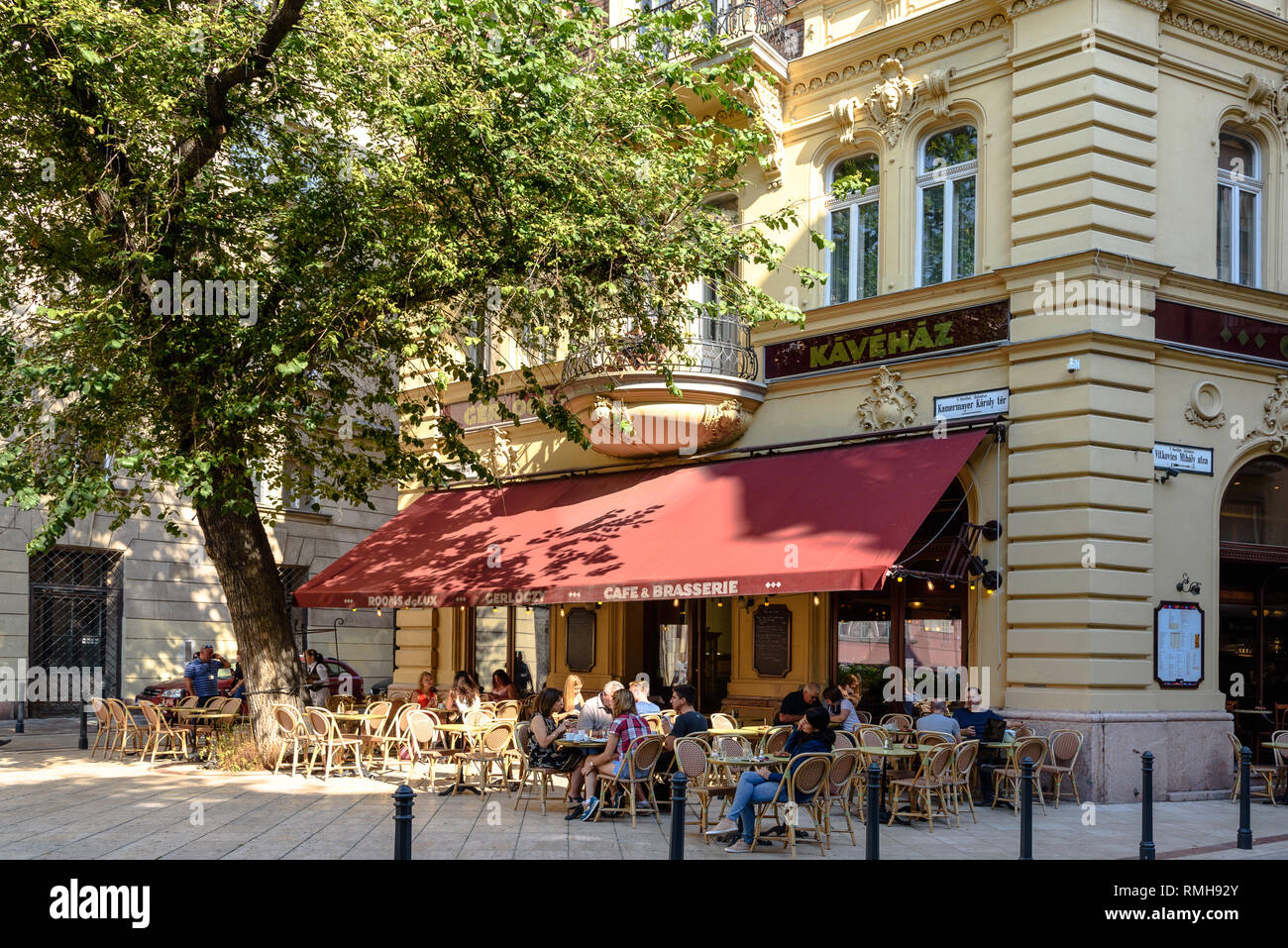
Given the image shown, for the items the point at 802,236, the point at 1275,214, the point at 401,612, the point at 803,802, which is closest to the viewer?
the point at 803,802

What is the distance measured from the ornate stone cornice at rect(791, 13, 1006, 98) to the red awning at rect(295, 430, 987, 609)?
18.1 feet

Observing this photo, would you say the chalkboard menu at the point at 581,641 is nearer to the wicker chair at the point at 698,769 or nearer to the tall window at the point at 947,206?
the tall window at the point at 947,206

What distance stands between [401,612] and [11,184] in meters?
12.0

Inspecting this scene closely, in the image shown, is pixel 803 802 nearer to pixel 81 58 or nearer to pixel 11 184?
pixel 81 58

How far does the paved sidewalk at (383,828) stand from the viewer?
11086 mm

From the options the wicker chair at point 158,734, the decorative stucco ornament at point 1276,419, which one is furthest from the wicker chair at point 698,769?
the decorative stucco ornament at point 1276,419

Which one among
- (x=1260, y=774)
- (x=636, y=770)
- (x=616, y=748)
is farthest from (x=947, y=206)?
(x=636, y=770)

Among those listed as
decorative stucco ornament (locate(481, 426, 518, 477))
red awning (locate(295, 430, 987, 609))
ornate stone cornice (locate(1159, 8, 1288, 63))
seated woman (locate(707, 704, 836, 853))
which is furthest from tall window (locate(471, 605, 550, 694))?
ornate stone cornice (locate(1159, 8, 1288, 63))

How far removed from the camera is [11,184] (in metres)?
15.2

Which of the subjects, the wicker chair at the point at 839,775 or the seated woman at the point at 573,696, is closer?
the wicker chair at the point at 839,775

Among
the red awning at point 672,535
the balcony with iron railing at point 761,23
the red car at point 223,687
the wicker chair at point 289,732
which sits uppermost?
the balcony with iron railing at point 761,23

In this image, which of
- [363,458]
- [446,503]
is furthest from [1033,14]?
[446,503]

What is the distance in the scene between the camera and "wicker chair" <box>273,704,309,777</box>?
628 inches

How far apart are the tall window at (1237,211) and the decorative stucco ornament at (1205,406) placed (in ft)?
5.69
